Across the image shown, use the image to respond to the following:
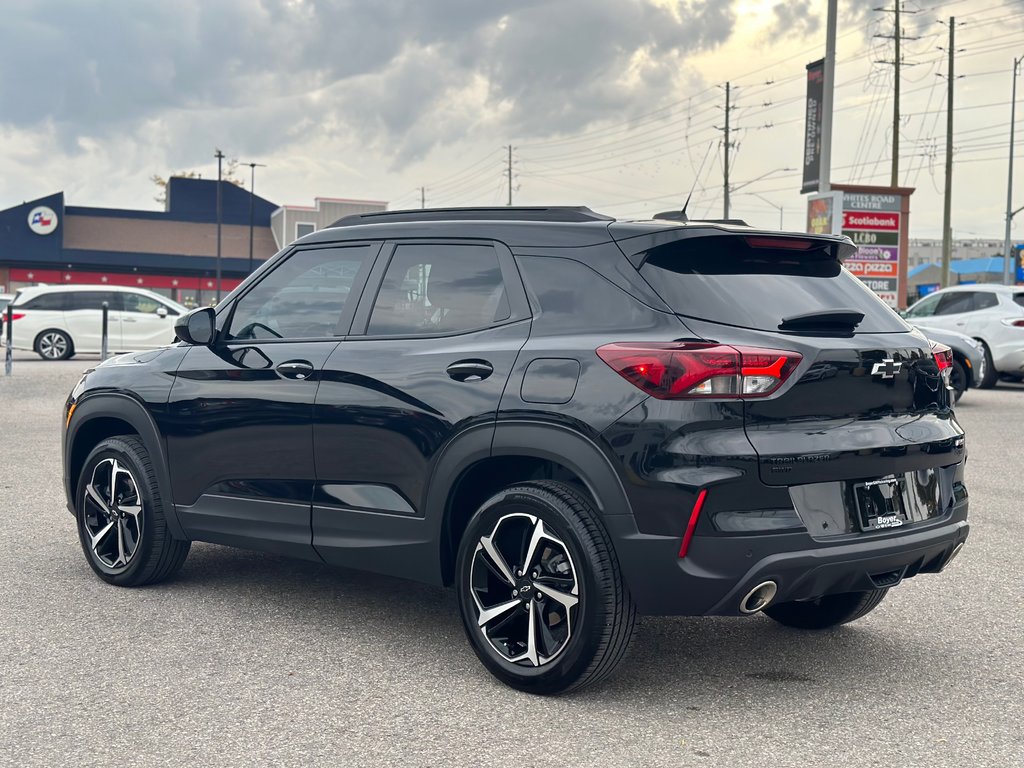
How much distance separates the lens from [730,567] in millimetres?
3898

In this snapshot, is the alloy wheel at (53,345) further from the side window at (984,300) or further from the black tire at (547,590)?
the black tire at (547,590)

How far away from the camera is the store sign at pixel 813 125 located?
91.2 feet

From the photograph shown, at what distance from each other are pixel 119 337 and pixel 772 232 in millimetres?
23540

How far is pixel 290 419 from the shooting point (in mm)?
5074

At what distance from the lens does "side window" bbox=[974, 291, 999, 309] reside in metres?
19.0

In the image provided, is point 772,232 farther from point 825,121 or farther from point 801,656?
point 825,121

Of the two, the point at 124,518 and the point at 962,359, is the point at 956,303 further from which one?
the point at 124,518

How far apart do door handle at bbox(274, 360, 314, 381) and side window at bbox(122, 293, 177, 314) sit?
2216 centimetres

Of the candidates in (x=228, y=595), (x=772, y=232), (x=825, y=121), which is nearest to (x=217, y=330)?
(x=228, y=595)

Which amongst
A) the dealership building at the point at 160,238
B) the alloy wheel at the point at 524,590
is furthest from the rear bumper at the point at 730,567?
the dealership building at the point at 160,238

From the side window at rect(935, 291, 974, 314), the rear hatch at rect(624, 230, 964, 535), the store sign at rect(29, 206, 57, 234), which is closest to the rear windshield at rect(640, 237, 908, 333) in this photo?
the rear hatch at rect(624, 230, 964, 535)

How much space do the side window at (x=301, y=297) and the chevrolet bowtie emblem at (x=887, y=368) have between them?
6.94 ft

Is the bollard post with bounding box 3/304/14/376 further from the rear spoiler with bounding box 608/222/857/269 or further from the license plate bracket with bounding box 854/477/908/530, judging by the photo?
the license plate bracket with bounding box 854/477/908/530

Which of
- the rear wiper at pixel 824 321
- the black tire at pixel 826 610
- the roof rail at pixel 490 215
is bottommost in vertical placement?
the black tire at pixel 826 610
